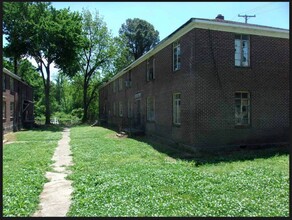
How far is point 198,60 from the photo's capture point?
13.4 m

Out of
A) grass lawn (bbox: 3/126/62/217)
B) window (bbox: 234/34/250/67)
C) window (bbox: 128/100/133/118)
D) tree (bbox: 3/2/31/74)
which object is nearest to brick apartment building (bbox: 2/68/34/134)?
tree (bbox: 3/2/31/74)

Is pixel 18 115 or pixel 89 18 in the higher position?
pixel 89 18

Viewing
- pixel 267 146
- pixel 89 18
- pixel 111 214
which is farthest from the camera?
pixel 89 18

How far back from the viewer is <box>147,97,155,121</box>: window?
65.2 feet

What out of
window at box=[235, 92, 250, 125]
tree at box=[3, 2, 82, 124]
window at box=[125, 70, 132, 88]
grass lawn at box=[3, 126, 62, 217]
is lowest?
grass lawn at box=[3, 126, 62, 217]

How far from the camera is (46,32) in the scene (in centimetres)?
3425

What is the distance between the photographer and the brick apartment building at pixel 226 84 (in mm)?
13438

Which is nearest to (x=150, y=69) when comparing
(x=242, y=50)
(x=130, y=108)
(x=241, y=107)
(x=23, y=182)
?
(x=130, y=108)

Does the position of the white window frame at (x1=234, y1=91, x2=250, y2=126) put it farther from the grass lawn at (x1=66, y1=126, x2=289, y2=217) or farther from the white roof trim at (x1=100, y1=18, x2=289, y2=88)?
the white roof trim at (x1=100, y1=18, x2=289, y2=88)

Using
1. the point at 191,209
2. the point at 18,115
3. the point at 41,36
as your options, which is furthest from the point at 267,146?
the point at 41,36

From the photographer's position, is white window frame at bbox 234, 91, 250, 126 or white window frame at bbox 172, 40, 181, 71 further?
white window frame at bbox 172, 40, 181, 71

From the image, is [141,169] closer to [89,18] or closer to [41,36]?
[41,36]

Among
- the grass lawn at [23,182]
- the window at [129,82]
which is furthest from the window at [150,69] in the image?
the grass lawn at [23,182]

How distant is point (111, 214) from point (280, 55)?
43.0 ft
